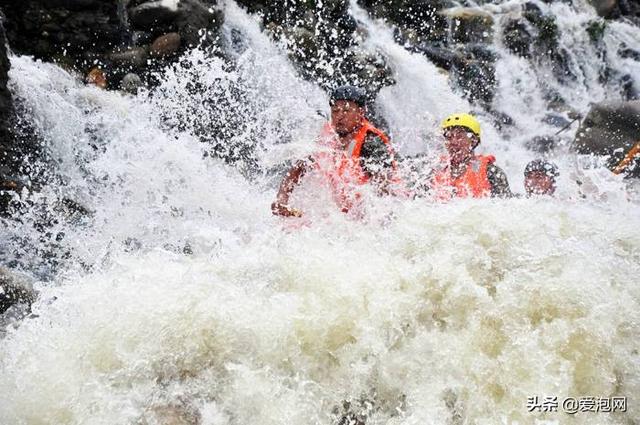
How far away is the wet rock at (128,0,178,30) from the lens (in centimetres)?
1028

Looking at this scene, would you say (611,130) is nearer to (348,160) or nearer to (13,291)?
(348,160)

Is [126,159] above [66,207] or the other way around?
above

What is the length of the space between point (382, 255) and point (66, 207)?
428 cm

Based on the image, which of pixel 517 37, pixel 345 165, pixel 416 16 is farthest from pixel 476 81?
pixel 345 165

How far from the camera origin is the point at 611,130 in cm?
928

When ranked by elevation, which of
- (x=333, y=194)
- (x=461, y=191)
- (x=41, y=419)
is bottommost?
(x=41, y=419)

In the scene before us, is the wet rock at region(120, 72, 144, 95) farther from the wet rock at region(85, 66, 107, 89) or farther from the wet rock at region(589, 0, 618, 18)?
the wet rock at region(589, 0, 618, 18)

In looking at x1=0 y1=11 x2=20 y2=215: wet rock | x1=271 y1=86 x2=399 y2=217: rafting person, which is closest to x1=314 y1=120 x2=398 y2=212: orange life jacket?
x1=271 y1=86 x2=399 y2=217: rafting person

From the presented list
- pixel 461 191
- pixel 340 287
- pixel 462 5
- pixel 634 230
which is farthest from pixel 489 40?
pixel 340 287

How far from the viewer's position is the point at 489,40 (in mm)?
13758

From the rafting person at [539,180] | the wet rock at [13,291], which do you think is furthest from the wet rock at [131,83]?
the rafting person at [539,180]

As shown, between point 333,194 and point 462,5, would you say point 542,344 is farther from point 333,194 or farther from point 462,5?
point 462,5

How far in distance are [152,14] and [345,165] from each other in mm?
7335

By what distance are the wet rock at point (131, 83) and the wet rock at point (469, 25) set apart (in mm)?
7898
